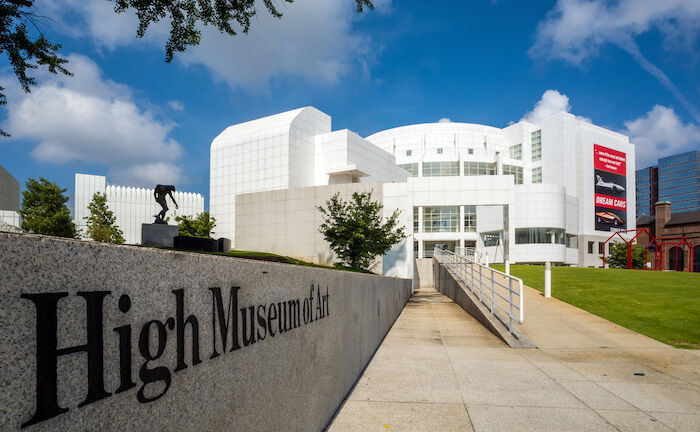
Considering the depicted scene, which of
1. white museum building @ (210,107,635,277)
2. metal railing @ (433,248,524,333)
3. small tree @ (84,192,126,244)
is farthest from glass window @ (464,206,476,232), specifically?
small tree @ (84,192,126,244)

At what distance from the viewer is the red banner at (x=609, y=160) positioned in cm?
6906

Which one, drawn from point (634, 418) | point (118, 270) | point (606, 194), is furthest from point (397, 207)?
point (606, 194)

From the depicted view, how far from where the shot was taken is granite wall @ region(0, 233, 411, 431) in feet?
4.06

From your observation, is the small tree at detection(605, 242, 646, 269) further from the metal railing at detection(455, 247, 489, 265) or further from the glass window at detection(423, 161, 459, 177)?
the metal railing at detection(455, 247, 489, 265)

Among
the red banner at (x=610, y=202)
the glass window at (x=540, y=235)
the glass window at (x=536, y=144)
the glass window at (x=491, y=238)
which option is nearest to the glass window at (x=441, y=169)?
the glass window at (x=491, y=238)

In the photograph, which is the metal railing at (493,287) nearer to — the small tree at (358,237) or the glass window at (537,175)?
the small tree at (358,237)

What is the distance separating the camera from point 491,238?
61.1 meters

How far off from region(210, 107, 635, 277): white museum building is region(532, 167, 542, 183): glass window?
0.21m

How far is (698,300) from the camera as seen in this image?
1345 centimetres

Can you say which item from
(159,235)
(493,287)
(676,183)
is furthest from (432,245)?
(676,183)

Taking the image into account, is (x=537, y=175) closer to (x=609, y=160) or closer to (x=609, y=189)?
(x=609, y=189)

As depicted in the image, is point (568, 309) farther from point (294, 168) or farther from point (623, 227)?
point (623, 227)

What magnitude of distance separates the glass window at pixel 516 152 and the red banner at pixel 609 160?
11.4 metres

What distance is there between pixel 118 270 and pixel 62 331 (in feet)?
0.98
